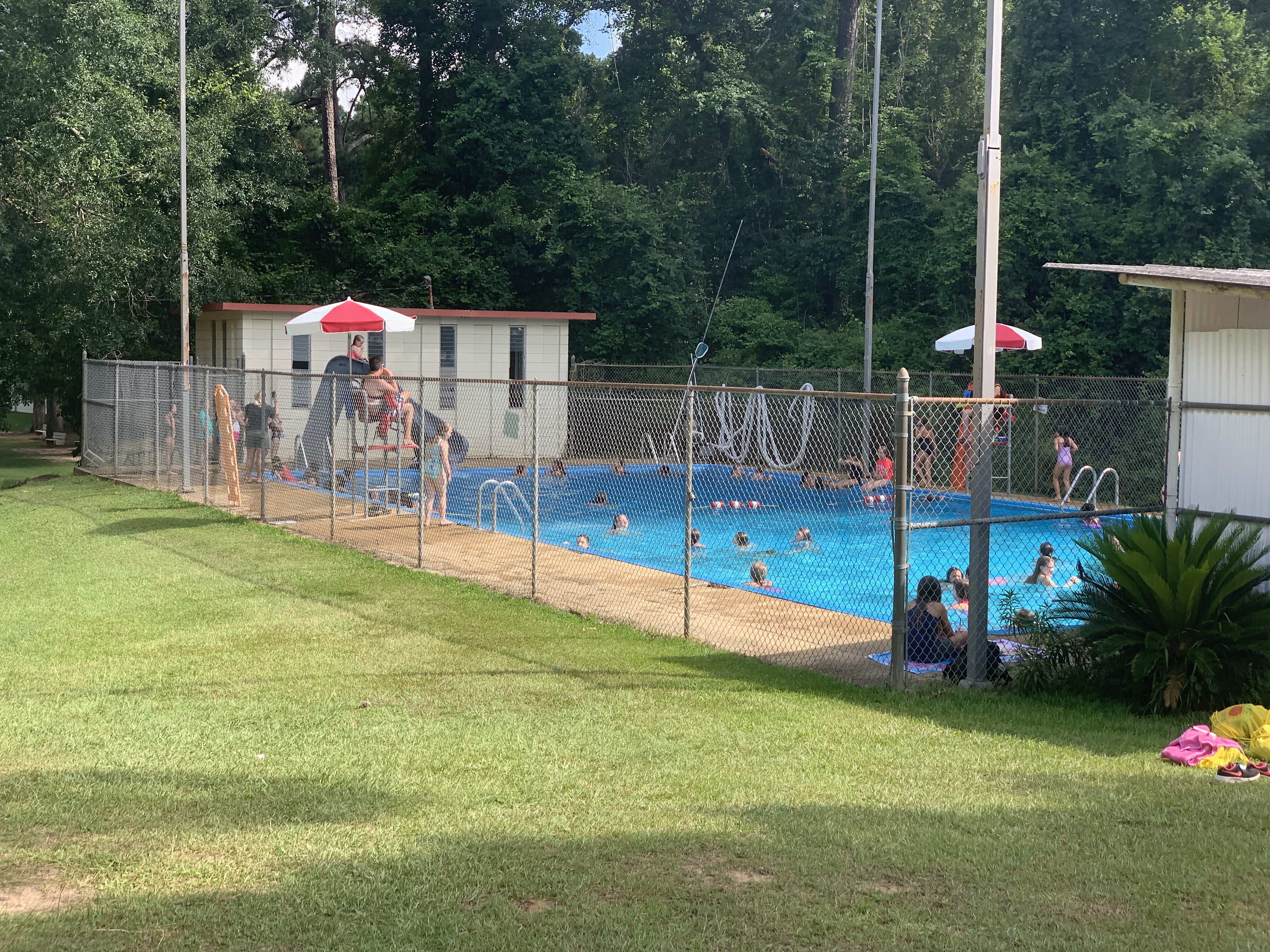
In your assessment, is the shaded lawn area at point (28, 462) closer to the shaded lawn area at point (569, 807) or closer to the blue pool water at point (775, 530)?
the blue pool water at point (775, 530)

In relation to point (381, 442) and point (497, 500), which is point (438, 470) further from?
point (381, 442)

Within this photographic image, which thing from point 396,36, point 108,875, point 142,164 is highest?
point 396,36

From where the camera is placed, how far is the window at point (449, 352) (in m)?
27.2

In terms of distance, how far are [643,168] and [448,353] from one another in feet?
56.5

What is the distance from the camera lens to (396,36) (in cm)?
3866

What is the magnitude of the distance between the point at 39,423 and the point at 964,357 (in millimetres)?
28807

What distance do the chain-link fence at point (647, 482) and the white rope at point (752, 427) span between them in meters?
0.12

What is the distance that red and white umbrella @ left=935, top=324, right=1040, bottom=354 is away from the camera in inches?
839

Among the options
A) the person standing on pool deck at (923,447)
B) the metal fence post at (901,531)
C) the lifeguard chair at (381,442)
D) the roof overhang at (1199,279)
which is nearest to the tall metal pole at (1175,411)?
the roof overhang at (1199,279)

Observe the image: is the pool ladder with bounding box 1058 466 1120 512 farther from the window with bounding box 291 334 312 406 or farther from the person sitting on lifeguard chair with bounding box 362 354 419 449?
the window with bounding box 291 334 312 406

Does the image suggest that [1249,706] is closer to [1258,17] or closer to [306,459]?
[306,459]

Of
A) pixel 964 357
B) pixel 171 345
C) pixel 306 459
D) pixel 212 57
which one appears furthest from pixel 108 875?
pixel 212 57

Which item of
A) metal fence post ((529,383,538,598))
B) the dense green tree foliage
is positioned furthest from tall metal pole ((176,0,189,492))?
metal fence post ((529,383,538,598))

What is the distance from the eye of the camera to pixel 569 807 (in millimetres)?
5629
